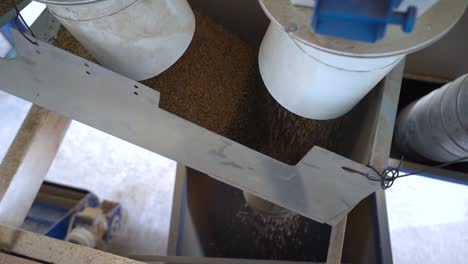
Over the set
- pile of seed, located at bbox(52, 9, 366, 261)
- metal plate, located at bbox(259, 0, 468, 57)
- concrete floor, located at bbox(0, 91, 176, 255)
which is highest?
metal plate, located at bbox(259, 0, 468, 57)

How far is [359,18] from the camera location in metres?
0.39

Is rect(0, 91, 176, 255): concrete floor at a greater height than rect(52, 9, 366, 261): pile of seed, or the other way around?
rect(52, 9, 366, 261): pile of seed

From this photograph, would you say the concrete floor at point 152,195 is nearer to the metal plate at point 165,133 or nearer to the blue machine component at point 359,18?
the metal plate at point 165,133

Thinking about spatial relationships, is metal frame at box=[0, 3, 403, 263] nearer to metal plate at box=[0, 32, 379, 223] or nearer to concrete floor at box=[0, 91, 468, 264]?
metal plate at box=[0, 32, 379, 223]

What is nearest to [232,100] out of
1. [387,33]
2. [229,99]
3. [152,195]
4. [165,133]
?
[229,99]

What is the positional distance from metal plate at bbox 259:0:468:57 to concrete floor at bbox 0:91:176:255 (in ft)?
4.99

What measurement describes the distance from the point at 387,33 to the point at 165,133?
40 cm

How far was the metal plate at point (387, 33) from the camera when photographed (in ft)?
1.53

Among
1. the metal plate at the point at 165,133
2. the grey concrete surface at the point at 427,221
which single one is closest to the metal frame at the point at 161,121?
the metal plate at the point at 165,133

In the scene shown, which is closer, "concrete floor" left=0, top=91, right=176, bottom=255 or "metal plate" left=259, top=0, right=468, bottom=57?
"metal plate" left=259, top=0, right=468, bottom=57

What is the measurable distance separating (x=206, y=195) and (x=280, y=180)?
0.74 metres

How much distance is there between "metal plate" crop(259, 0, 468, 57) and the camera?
47cm

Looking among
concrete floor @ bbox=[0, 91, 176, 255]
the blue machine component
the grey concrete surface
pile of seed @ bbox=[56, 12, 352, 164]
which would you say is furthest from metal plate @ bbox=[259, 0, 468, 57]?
concrete floor @ bbox=[0, 91, 176, 255]

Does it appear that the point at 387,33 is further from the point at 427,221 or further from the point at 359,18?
the point at 427,221
